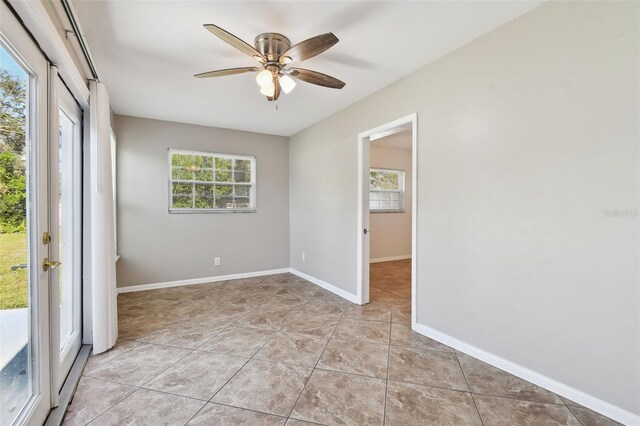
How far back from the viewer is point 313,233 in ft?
14.9

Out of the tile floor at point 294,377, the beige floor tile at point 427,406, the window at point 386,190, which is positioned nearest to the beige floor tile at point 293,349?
the tile floor at point 294,377

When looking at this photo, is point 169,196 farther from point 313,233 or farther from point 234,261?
point 313,233

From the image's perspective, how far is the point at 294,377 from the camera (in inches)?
80.7

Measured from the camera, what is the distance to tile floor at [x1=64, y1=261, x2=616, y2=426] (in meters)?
1.68

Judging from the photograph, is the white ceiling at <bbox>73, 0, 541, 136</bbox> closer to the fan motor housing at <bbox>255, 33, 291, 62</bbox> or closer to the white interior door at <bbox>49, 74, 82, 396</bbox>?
the fan motor housing at <bbox>255, 33, 291, 62</bbox>

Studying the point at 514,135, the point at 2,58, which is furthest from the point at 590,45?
the point at 2,58

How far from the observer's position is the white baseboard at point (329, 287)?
3.68m

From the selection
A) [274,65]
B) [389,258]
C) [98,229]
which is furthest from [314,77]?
[389,258]

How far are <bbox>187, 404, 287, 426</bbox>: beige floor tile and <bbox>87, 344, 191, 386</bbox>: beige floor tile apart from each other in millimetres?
610

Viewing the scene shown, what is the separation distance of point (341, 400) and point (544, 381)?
1.34 metres

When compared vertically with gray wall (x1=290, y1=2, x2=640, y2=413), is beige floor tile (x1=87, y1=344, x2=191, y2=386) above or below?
below

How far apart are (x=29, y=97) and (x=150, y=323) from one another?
7.52 ft

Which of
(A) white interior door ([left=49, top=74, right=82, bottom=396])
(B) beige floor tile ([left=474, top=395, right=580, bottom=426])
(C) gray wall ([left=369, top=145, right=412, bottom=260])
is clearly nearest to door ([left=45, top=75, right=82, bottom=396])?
(A) white interior door ([left=49, top=74, right=82, bottom=396])

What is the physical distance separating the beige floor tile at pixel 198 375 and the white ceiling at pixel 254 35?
2464mm
